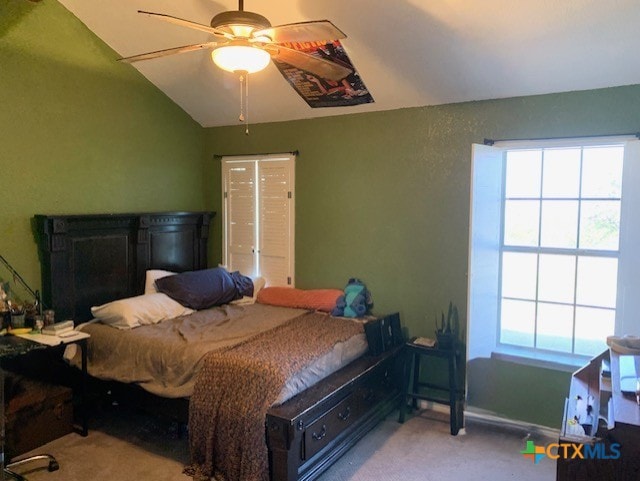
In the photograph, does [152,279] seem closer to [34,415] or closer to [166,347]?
[166,347]

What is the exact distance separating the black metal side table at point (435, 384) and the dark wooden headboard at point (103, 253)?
7.10 feet

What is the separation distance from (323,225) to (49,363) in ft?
7.50

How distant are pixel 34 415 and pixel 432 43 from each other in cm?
338

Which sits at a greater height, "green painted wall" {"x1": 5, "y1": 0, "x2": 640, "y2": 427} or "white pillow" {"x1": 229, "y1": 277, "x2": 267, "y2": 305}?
"green painted wall" {"x1": 5, "y1": 0, "x2": 640, "y2": 427}

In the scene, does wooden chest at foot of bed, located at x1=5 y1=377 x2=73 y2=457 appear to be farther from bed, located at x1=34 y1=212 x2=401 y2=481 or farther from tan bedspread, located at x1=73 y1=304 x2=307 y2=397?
bed, located at x1=34 y1=212 x2=401 y2=481

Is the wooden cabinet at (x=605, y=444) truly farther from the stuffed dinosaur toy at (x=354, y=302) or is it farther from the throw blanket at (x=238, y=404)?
the stuffed dinosaur toy at (x=354, y=302)

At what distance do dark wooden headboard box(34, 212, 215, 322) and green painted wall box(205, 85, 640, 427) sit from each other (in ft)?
3.49

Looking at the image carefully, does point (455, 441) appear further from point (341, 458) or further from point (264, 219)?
point (264, 219)

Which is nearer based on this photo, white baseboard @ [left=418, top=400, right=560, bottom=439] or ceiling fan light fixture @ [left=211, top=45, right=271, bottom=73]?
ceiling fan light fixture @ [left=211, top=45, right=271, bottom=73]

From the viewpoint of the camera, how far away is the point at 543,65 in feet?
10.1

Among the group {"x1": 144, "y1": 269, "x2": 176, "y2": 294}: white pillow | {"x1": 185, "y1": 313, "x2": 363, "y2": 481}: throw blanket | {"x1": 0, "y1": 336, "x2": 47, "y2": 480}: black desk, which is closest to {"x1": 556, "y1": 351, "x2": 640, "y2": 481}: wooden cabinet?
{"x1": 185, "y1": 313, "x2": 363, "y2": 481}: throw blanket

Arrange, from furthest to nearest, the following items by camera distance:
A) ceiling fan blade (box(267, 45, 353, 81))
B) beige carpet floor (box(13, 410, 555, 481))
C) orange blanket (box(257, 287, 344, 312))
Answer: orange blanket (box(257, 287, 344, 312)) < beige carpet floor (box(13, 410, 555, 481)) < ceiling fan blade (box(267, 45, 353, 81))

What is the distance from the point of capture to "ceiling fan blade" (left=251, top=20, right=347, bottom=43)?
6.74 ft

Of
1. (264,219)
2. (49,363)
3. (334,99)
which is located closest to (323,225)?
(264,219)
